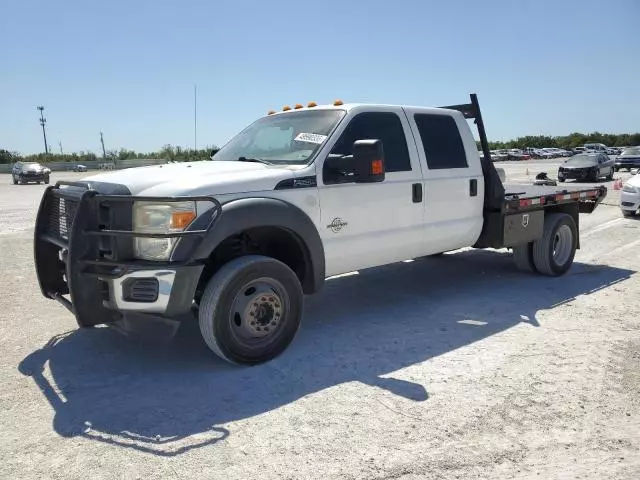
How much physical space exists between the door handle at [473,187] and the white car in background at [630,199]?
779 centimetres

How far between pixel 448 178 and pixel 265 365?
2.80 meters

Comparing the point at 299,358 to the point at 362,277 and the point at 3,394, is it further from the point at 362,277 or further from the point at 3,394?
the point at 362,277

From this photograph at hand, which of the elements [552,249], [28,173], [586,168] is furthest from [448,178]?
[28,173]

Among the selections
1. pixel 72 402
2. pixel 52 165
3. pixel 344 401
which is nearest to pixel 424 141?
pixel 344 401

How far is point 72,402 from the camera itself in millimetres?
3658

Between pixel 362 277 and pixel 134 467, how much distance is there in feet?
15.3

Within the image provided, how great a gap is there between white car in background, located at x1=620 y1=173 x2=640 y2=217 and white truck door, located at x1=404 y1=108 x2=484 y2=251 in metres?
7.67

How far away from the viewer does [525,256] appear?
7.16 metres

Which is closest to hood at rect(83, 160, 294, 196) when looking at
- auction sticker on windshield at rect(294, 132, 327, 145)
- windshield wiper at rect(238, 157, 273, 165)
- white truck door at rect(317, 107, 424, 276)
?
windshield wiper at rect(238, 157, 273, 165)

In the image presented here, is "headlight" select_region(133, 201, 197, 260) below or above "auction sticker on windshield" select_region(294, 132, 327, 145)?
below

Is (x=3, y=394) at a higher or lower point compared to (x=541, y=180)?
lower

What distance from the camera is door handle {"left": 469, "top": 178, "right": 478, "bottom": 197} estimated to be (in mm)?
6055

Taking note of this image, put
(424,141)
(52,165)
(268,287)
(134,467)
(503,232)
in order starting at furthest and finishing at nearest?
1. (52,165)
2. (503,232)
3. (424,141)
4. (268,287)
5. (134,467)

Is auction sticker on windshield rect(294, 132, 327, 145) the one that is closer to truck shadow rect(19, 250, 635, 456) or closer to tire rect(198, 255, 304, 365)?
tire rect(198, 255, 304, 365)
